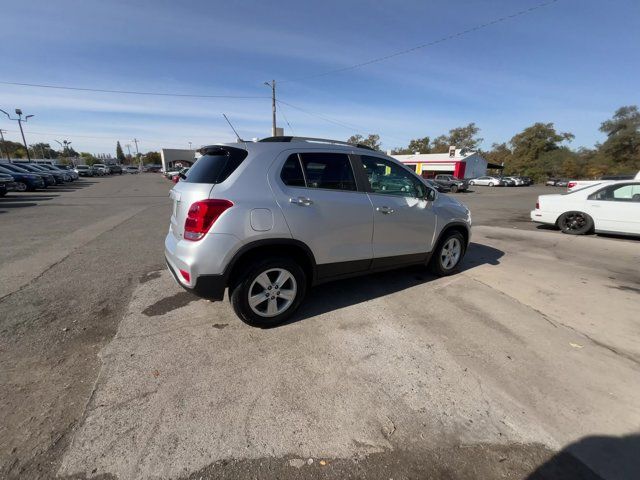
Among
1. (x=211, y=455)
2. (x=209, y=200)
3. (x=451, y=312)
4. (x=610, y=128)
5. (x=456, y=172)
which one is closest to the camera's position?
(x=211, y=455)

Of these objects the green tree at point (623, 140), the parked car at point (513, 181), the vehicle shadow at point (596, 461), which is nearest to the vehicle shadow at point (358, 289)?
the vehicle shadow at point (596, 461)

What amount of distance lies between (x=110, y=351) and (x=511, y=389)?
139 inches

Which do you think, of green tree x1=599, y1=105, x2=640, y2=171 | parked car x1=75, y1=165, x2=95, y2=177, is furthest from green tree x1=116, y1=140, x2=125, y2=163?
green tree x1=599, y1=105, x2=640, y2=171

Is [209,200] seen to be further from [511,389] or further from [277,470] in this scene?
[511,389]

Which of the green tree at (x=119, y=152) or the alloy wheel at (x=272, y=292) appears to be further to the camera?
the green tree at (x=119, y=152)

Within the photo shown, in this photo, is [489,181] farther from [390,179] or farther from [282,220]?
[282,220]

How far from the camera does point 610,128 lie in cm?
5684

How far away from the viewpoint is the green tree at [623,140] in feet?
165

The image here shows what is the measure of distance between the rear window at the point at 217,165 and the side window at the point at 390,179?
1555 mm

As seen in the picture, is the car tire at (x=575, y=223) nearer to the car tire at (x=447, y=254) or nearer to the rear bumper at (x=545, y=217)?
the rear bumper at (x=545, y=217)

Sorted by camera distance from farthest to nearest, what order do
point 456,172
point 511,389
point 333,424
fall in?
1. point 456,172
2. point 511,389
3. point 333,424

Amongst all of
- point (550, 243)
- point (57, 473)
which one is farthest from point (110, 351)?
point (550, 243)

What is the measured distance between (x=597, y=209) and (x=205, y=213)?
32.6 ft

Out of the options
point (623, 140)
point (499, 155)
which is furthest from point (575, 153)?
point (499, 155)
